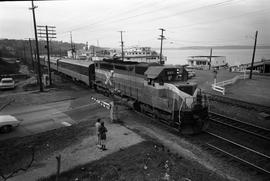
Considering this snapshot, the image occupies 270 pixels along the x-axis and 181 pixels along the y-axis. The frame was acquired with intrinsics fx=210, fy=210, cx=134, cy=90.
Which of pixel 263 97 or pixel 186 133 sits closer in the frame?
pixel 186 133

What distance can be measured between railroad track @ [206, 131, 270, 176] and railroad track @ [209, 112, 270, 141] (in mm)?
2086

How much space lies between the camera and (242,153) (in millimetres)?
9977

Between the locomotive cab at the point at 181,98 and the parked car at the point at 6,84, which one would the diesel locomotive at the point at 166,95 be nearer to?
the locomotive cab at the point at 181,98

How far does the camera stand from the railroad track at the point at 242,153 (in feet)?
28.8

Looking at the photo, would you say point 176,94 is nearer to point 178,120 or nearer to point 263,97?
point 178,120

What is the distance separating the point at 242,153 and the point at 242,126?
414 cm

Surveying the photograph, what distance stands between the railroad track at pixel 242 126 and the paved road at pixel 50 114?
9.12m

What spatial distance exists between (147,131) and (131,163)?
3.90 metres

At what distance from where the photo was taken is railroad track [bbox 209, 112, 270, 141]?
12219 millimetres

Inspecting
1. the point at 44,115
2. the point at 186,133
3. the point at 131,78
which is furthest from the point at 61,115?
the point at 186,133

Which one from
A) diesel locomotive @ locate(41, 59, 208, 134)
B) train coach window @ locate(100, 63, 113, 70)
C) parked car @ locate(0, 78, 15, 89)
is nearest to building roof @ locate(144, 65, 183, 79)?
diesel locomotive @ locate(41, 59, 208, 134)

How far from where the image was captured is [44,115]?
16281mm

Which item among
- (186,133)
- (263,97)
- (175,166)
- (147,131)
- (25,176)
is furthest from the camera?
(263,97)

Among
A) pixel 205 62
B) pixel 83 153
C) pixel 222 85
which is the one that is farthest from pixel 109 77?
pixel 205 62
